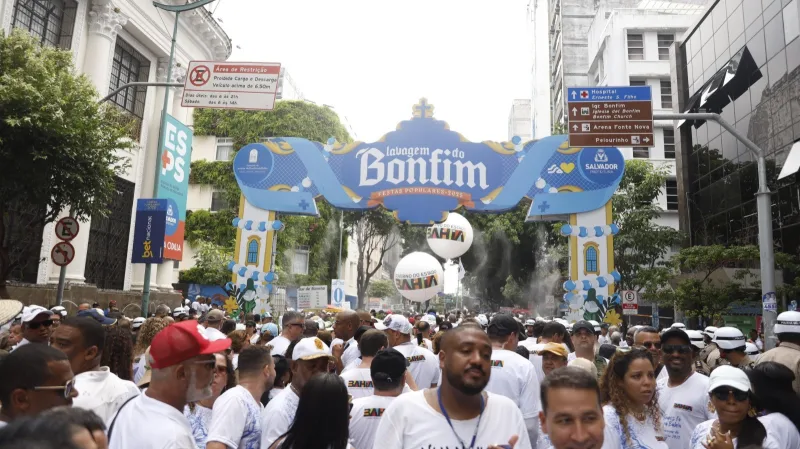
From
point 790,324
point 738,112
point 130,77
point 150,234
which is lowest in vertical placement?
point 790,324

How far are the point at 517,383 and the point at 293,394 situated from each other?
Answer: 2.03 metres

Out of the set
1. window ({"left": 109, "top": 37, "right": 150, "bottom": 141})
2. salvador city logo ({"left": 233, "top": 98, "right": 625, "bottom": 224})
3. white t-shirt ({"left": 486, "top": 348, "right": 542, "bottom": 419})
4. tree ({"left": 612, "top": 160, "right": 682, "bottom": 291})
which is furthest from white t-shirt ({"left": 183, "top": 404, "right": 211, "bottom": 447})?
window ({"left": 109, "top": 37, "right": 150, "bottom": 141})

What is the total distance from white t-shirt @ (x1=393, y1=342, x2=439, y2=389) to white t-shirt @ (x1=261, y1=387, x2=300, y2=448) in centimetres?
223

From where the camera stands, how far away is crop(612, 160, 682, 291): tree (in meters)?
22.8

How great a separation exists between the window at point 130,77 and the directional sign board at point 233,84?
10.6m

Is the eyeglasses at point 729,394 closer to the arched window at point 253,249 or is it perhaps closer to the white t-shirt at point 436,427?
the white t-shirt at point 436,427

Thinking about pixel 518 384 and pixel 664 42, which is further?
pixel 664 42

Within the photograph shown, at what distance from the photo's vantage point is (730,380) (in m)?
3.77

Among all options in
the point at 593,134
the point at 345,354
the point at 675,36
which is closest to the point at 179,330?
the point at 345,354

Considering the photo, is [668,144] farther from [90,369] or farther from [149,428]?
[149,428]

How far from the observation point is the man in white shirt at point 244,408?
3.92 meters

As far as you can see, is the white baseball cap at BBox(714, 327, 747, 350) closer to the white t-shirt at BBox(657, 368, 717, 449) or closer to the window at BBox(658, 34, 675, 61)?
the white t-shirt at BBox(657, 368, 717, 449)

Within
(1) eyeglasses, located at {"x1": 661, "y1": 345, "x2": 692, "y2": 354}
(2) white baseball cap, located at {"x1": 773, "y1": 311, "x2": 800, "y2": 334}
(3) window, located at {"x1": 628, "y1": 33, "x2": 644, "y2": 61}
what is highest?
(3) window, located at {"x1": 628, "y1": 33, "x2": 644, "y2": 61}

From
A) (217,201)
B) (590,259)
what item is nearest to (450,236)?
(590,259)
